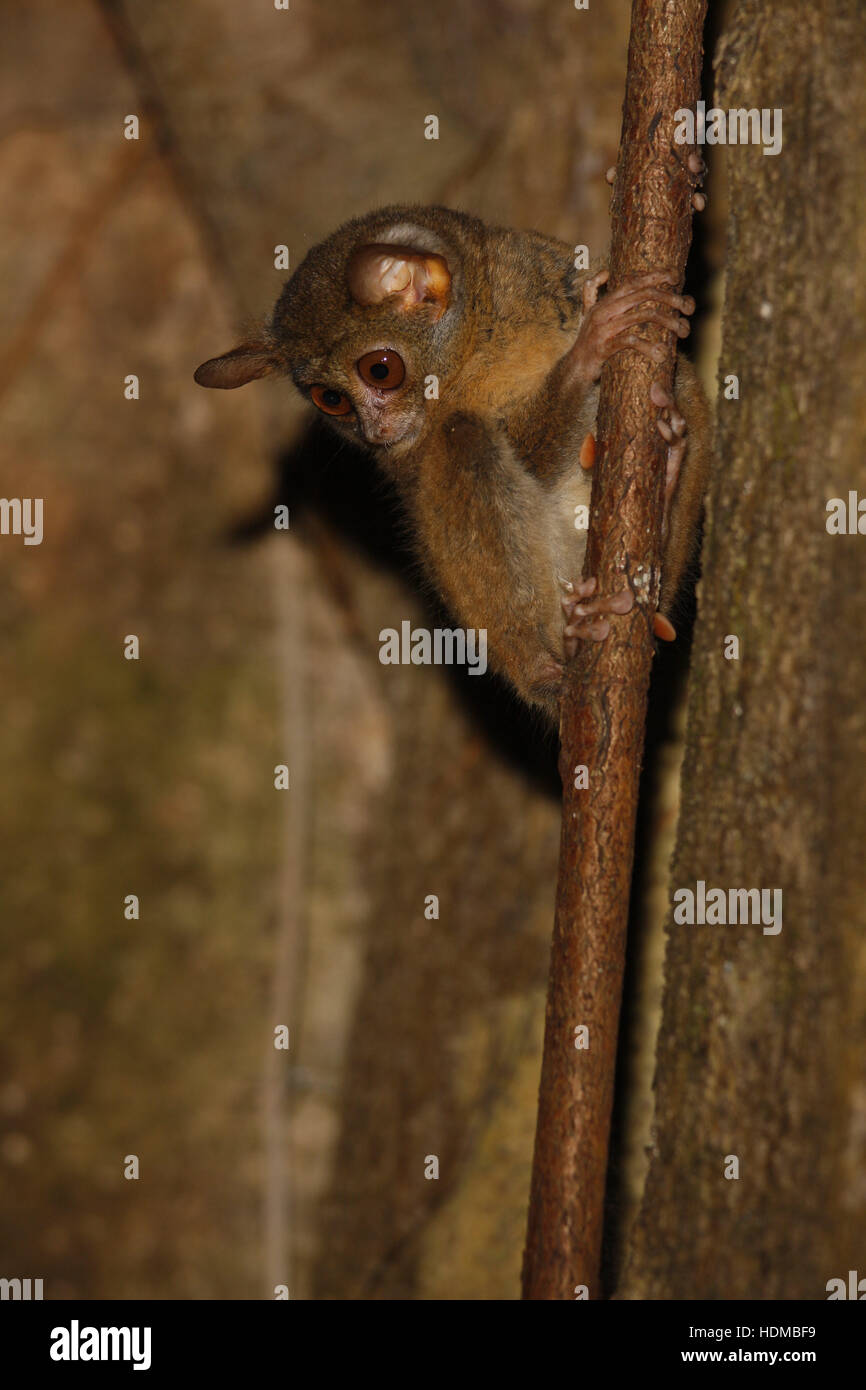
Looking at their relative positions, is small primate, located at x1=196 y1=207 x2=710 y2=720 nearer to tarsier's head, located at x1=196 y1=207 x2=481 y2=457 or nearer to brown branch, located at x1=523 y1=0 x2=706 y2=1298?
tarsier's head, located at x1=196 y1=207 x2=481 y2=457

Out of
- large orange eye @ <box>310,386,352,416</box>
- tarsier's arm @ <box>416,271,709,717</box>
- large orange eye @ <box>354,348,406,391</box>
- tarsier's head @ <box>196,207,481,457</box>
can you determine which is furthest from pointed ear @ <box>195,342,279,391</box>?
tarsier's arm @ <box>416,271,709,717</box>

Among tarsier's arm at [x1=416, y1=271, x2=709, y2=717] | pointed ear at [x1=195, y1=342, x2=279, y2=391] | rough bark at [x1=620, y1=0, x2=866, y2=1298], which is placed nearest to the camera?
rough bark at [x1=620, y1=0, x2=866, y2=1298]

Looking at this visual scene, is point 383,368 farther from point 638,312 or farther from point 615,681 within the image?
point 615,681

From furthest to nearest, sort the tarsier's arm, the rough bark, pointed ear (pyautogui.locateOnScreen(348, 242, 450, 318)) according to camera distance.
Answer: pointed ear (pyautogui.locateOnScreen(348, 242, 450, 318))
the tarsier's arm
the rough bark

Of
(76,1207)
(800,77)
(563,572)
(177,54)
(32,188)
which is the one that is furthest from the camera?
(32,188)

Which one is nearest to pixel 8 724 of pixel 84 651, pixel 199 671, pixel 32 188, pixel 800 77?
pixel 84 651
